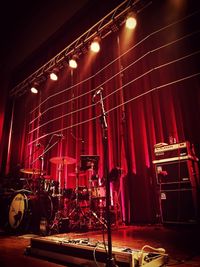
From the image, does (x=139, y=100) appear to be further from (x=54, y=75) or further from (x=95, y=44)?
(x=54, y=75)

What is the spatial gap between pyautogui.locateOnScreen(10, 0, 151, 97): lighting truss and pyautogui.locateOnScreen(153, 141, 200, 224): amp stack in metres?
3.00

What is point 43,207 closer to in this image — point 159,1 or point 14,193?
point 14,193

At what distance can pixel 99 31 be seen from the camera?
17.5 ft

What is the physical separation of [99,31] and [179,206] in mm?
4190

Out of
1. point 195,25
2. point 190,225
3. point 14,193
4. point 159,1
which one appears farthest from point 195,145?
point 14,193

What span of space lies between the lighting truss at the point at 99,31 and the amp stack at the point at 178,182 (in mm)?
3005

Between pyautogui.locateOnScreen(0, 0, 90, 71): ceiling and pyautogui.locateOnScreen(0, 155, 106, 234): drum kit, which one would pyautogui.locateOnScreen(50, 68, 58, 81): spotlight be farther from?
pyautogui.locateOnScreen(0, 155, 106, 234): drum kit

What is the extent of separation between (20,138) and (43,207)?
4.81m

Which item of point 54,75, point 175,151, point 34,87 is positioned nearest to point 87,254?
point 175,151

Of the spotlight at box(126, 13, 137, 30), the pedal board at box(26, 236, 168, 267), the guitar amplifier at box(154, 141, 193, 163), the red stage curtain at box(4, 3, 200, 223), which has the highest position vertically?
the spotlight at box(126, 13, 137, 30)

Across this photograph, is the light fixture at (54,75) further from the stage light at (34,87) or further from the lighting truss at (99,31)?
the stage light at (34,87)

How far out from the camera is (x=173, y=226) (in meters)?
3.41

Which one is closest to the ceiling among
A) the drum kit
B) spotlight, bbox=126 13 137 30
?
spotlight, bbox=126 13 137 30

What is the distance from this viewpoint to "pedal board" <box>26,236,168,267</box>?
152 centimetres
